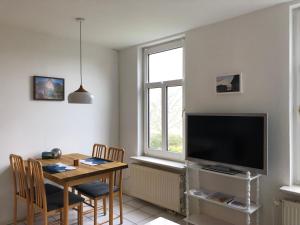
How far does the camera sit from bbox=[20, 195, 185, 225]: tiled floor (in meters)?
3.16

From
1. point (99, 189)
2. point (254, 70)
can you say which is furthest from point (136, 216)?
point (254, 70)

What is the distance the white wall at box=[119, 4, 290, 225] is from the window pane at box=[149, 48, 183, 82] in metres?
0.32

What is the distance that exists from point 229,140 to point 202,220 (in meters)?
1.05

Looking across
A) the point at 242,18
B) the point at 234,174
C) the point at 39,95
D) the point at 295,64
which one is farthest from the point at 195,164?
the point at 39,95

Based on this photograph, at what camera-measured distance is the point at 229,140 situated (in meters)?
A: 2.60

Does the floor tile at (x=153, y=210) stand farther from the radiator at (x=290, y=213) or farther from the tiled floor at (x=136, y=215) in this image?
the radiator at (x=290, y=213)

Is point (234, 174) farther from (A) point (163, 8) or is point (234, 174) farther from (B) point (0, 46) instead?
(B) point (0, 46)

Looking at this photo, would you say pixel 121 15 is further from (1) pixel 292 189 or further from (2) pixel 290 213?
(2) pixel 290 213

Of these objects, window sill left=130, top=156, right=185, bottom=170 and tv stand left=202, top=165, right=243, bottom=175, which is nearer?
tv stand left=202, top=165, right=243, bottom=175

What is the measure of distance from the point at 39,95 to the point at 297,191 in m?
3.23

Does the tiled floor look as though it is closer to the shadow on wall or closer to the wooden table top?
the shadow on wall

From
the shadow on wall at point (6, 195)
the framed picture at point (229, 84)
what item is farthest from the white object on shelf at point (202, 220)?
the shadow on wall at point (6, 195)

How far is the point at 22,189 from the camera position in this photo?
9.15 feet

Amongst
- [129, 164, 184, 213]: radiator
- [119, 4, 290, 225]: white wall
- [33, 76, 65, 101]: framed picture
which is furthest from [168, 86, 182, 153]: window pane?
[33, 76, 65, 101]: framed picture
